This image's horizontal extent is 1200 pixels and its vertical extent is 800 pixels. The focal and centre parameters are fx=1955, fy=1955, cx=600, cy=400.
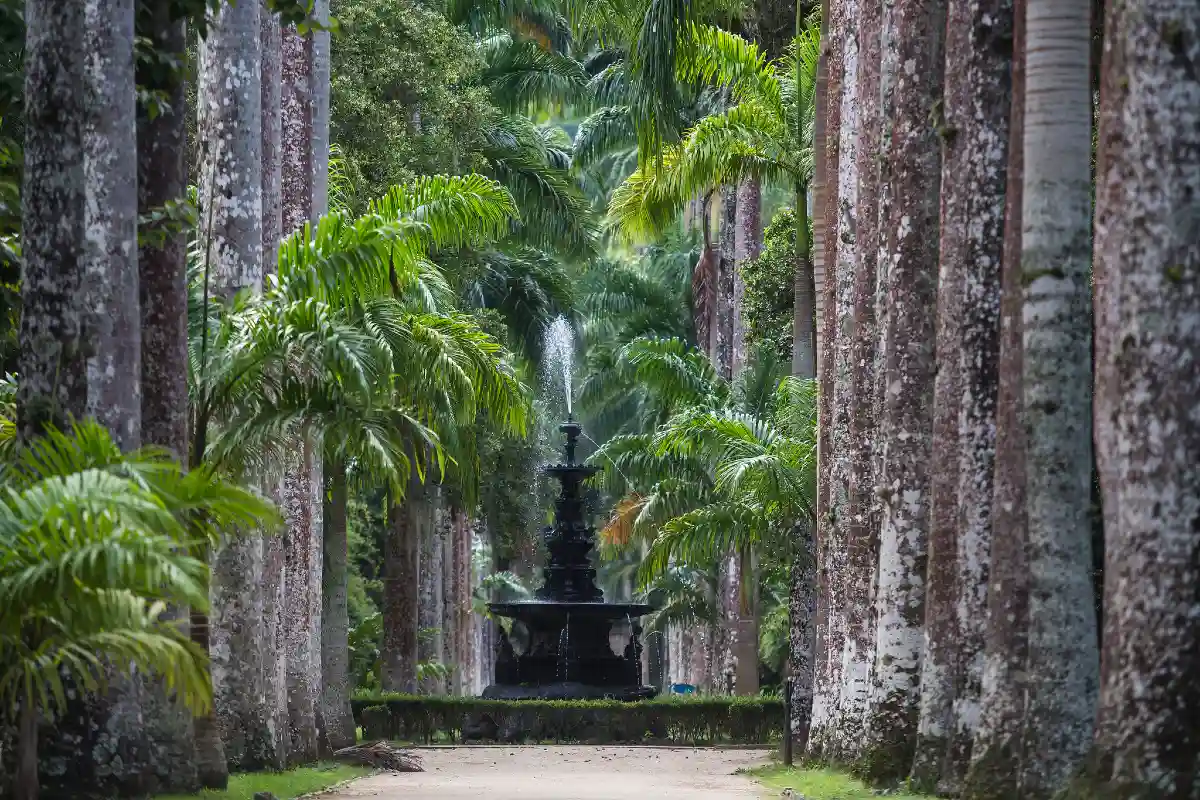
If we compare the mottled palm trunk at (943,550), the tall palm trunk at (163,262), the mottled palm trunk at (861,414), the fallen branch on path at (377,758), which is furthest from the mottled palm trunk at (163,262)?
the fallen branch on path at (377,758)

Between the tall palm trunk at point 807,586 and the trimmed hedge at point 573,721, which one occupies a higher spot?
the tall palm trunk at point 807,586

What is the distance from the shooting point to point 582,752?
26.4m

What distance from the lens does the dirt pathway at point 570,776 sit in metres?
16.9

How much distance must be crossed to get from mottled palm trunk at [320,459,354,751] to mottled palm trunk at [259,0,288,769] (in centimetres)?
456

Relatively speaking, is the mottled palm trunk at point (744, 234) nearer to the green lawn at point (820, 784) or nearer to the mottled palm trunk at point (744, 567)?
the mottled palm trunk at point (744, 567)

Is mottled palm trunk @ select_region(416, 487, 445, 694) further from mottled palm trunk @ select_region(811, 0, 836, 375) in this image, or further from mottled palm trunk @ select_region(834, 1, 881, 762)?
mottled palm trunk @ select_region(834, 1, 881, 762)

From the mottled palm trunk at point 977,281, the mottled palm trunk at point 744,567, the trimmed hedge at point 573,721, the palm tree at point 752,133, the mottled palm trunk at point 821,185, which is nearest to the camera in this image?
the mottled palm trunk at point 977,281

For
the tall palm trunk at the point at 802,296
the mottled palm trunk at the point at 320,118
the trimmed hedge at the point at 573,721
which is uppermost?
the mottled palm trunk at the point at 320,118

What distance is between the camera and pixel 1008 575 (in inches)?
Answer: 468

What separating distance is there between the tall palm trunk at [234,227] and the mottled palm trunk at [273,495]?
12.9 inches

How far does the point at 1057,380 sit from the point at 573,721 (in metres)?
18.9

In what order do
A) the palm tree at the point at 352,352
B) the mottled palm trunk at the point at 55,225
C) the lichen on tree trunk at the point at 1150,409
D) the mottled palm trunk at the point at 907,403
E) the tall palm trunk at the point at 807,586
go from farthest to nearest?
the tall palm trunk at the point at 807,586
the mottled palm trunk at the point at 907,403
the palm tree at the point at 352,352
the mottled palm trunk at the point at 55,225
the lichen on tree trunk at the point at 1150,409

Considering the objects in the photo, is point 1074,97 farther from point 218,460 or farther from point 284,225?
point 284,225

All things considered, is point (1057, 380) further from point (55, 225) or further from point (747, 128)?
point (747, 128)
